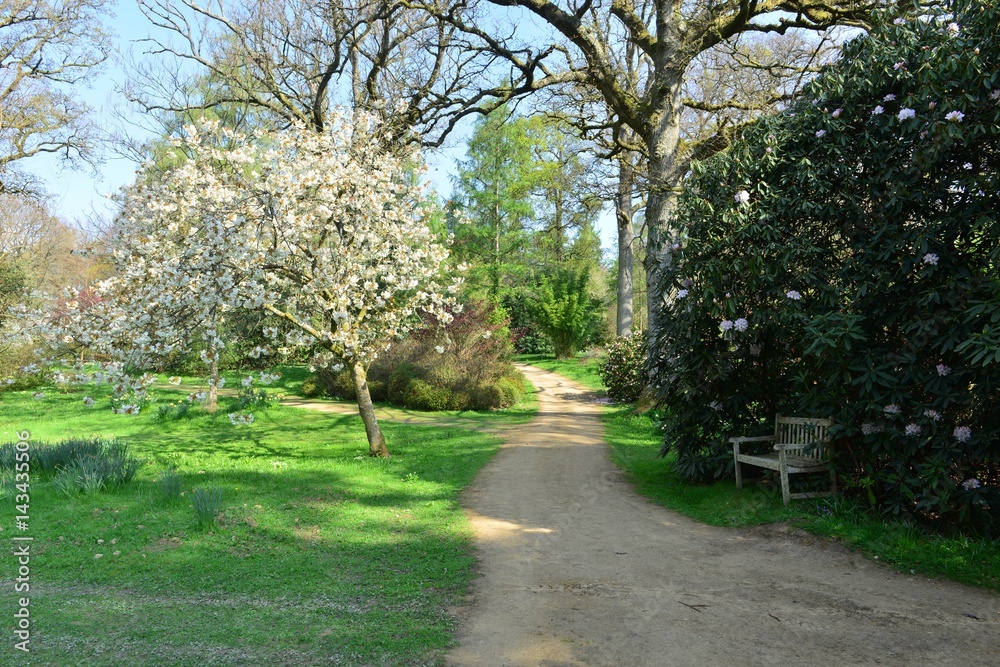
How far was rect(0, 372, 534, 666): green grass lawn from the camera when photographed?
12.3 feet

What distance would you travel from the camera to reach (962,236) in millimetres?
5375

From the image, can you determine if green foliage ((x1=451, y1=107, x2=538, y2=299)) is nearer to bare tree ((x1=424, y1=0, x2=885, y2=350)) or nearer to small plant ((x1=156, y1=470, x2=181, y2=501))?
bare tree ((x1=424, y1=0, x2=885, y2=350))

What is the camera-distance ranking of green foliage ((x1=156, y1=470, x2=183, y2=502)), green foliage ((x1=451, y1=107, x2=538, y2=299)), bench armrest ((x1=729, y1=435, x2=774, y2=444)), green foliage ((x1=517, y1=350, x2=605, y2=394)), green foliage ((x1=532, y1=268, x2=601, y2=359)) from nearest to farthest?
green foliage ((x1=156, y1=470, x2=183, y2=502)) → bench armrest ((x1=729, y1=435, x2=774, y2=444)) → green foliage ((x1=517, y1=350, x2=605, y2=394)) → green foliage ((x1=532, y1=268, x2=601, y2=359)) → green foliage ((x1=451, y1=107, x2=538, y2=299))

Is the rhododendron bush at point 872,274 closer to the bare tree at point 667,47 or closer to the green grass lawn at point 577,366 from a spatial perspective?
the bare tree at point 667,47

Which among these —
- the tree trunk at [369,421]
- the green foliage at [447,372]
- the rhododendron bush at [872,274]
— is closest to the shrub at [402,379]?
the green foliage at [447,372]

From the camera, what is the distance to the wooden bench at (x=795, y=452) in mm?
6332

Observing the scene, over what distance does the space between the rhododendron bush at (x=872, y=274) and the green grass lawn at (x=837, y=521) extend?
225mm

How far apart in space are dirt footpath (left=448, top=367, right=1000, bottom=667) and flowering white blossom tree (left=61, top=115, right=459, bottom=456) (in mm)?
4185

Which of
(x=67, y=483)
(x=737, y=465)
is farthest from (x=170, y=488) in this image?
(x=737, y=465)

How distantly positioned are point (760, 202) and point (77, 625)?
6805mm

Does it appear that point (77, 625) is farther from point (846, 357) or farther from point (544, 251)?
point (544, 251)

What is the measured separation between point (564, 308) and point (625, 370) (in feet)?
40.4

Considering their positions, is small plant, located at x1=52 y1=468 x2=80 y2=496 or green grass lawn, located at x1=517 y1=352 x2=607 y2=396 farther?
green grass lawn, located at x1=517 y1=352 x2=607 y2=396

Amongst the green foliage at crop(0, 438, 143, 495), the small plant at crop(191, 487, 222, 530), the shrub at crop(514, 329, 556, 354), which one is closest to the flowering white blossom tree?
the green foliage at crop(0, 438, 143, 495)
